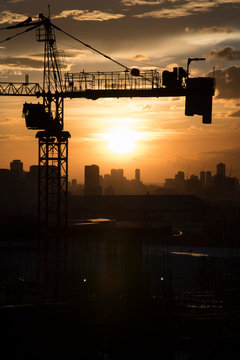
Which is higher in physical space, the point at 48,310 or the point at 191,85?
the point at 191,85

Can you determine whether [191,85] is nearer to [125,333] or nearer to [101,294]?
[101,294]

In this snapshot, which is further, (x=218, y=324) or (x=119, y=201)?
(x=119, y=201)

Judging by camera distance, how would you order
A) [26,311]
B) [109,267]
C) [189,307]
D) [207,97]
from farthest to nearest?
[109,267] → [207,97] → [189,307] → [26,311]

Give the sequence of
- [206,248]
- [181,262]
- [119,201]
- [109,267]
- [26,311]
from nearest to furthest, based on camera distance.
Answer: [26,311] < [109,267] < [181,262] < [206,248] < [119,201]

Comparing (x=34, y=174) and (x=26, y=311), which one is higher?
(x=34, y=174)

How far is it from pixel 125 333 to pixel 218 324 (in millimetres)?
4857

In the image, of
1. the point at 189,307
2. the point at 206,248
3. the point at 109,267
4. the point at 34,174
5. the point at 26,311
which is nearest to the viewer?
the point at 26,311

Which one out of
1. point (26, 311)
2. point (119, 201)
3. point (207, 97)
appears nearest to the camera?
point (26, 311)

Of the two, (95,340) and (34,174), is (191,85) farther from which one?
(34,174)

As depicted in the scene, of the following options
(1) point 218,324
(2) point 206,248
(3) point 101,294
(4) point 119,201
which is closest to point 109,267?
(3) point 101,294

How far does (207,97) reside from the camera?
4691cm

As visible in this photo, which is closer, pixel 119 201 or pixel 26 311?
pixel 26 311

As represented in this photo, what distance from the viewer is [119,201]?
158375mm

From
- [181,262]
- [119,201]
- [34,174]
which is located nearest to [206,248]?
[181,262]
